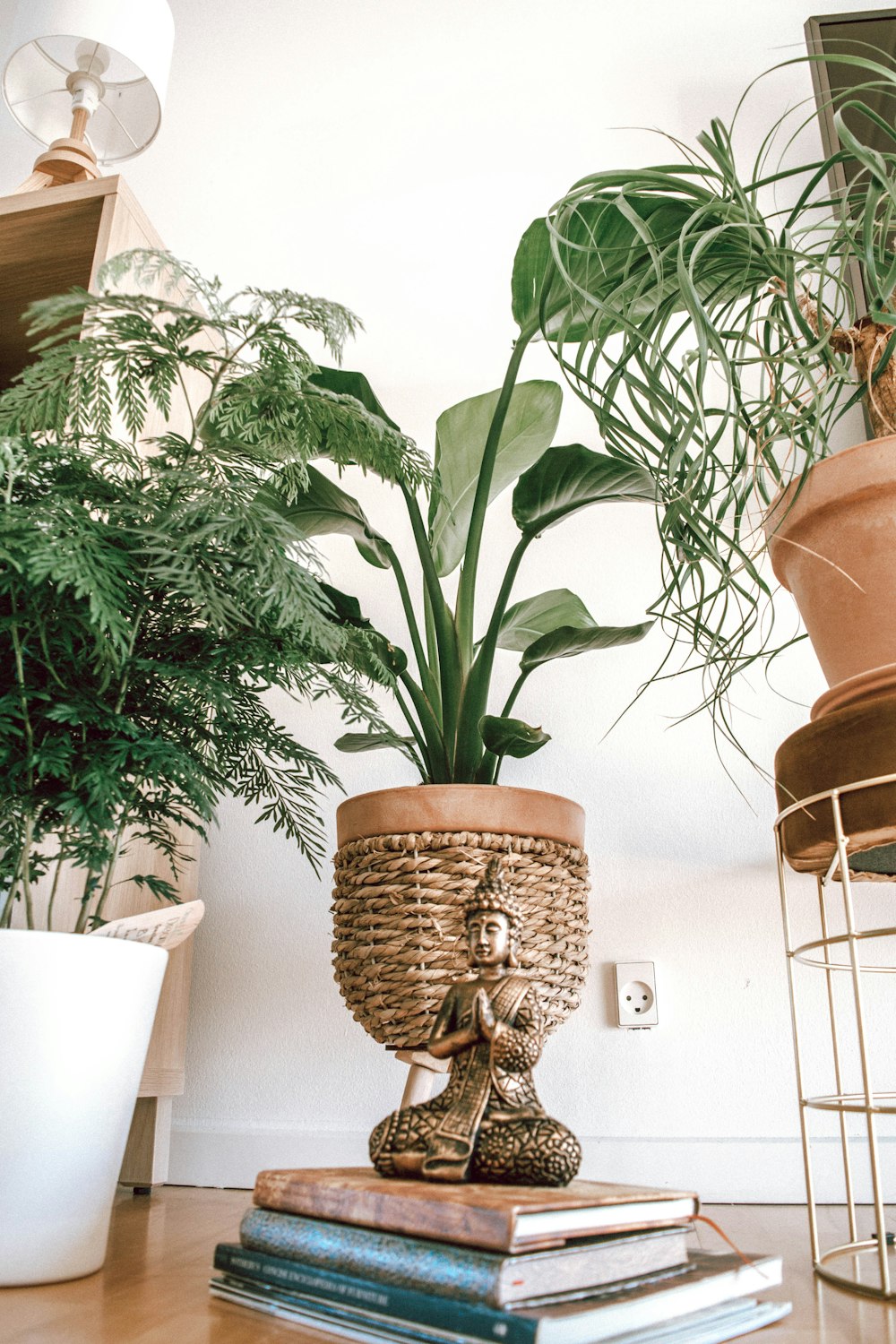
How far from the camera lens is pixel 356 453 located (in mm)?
997

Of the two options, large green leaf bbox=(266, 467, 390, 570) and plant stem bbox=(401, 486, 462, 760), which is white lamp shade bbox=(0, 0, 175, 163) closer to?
large green leaf bbox=(266, 467, 390, 570)

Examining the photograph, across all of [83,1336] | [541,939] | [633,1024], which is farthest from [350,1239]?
[633,1024]

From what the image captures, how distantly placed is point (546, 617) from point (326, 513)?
1.04 feet

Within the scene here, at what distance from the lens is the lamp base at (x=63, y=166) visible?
1521 millimetres

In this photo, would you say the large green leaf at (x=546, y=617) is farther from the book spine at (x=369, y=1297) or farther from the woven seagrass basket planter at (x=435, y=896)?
the book spine at (x=369, y=1297)

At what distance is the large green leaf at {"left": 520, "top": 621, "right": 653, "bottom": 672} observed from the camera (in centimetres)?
112

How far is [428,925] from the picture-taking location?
37.9 inches

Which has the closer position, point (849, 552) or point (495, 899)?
point (495, 899)

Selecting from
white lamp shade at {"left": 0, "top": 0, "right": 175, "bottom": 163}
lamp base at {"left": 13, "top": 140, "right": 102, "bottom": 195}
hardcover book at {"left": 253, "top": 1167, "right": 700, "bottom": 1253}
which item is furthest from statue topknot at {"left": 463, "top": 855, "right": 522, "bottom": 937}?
white lamp shade at {"left": 0, "top": 0, "right": 175, "bottom": 163}

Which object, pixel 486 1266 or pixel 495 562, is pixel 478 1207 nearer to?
pixel 486 1266

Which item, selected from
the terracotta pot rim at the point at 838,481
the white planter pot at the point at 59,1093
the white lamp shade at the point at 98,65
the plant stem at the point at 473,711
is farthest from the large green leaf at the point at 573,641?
the white lamp shade at the point at 98,65

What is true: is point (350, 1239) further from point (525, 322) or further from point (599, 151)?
point (599, 151)

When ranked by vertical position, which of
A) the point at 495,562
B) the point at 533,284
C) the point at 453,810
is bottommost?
the point at 453,810

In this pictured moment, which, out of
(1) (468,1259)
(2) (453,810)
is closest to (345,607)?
(2) (453,810)
